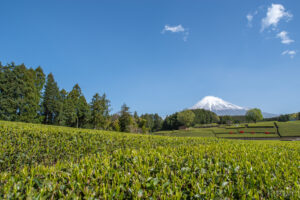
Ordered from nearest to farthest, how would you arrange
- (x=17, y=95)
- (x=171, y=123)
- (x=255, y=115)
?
(x=17, y=95) < (x=255, y=115) < (x=171, y=123)

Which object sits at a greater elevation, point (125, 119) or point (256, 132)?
point (125, 119)

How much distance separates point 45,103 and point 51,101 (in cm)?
168

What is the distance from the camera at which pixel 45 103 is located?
42.8m

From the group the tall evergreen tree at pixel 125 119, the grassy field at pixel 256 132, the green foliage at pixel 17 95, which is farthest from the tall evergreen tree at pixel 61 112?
the grassy field at pixel 256 132

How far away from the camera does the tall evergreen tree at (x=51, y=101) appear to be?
42875 millimetres

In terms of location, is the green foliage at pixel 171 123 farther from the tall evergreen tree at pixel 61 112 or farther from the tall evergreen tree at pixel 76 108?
the tall evergreen tree at pixel 61 112

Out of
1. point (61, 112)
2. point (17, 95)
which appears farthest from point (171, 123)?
point (17, 95)

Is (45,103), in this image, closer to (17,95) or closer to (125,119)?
(17,95)

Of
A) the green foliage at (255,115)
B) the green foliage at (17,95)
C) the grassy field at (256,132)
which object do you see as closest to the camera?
the green foliage at (17,95)

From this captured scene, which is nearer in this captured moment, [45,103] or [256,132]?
[45,103]

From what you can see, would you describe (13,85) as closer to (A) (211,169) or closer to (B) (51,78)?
(B) (51,78)

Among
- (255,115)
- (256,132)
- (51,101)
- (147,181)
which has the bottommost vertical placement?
(256,132)

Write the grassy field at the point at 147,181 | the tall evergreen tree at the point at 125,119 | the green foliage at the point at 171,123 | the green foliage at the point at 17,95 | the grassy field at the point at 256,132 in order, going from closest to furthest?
the grassy field at the point at 147,181 < the green foliage at the point at 17,95 < the grassy field at the point at 256,132 < the tall evergreen tree at the point at 125,119 < the green foliage at the point at 171,123

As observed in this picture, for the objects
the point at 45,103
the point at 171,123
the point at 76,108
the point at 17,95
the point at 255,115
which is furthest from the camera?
the point at 171,123
